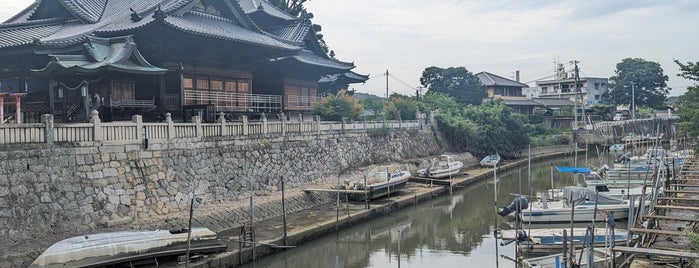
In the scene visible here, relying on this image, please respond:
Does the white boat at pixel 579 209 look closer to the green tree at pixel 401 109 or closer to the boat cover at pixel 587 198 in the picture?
the boat cover at pixel 587 198

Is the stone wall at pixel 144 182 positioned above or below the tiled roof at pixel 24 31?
below

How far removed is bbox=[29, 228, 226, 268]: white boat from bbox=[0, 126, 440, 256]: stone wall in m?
1.90

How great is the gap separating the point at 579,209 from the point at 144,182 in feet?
61.8

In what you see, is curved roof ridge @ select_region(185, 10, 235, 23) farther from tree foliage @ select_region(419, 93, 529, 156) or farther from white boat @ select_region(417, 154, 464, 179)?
tree foliage @ select_region(419, 93, 529, 156)

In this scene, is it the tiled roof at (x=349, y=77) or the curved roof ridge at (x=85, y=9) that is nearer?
the curved roof ridge at (x=85, y=9)

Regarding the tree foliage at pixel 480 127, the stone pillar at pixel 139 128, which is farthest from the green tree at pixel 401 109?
the stone pillar at pixel 139 128

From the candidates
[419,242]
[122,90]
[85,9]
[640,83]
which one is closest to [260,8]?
[85,9]

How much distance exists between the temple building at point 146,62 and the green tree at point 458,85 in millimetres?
34906

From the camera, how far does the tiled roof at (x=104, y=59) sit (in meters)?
22.1

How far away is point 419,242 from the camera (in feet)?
80.2

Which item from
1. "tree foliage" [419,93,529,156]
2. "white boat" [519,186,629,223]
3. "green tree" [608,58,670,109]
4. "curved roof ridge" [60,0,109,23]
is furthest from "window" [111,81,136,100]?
"green tree" [608,58,670,109]

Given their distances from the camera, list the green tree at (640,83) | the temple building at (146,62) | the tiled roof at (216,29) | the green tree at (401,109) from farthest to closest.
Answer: the green tree at (640,83) → the green tree at (401,109) → the tiled roof at (216,29) → the temple building at (146,62)

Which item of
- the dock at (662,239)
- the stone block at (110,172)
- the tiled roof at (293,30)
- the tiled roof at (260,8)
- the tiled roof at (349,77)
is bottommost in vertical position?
the dock at (662,239)

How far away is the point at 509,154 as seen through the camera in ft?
176
